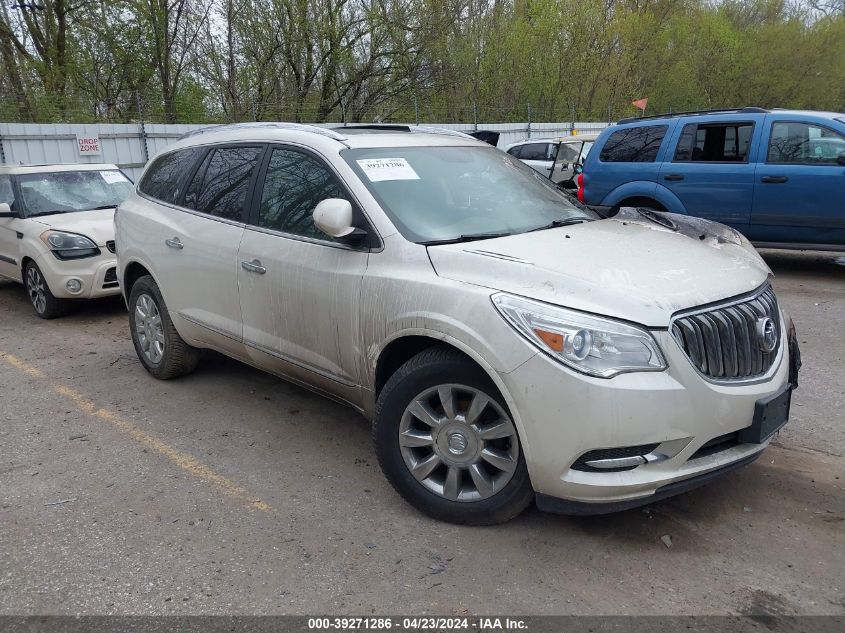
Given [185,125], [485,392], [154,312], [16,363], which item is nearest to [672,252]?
[485,392]

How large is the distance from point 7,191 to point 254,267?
565cm

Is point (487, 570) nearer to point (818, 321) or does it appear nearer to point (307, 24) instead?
point (818, 321)

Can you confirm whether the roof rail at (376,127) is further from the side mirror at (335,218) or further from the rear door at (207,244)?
the side mirror at (335,218)

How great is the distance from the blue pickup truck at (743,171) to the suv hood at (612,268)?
4.59 m

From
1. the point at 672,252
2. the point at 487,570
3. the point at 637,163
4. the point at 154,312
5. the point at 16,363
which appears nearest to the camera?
the point at 487,570

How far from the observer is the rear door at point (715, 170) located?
7941 mm

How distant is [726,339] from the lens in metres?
2.84

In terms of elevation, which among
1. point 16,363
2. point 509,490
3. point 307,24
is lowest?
point 16,363

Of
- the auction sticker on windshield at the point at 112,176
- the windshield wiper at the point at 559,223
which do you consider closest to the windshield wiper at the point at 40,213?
the auction sticker on windshield at the point at 112,176

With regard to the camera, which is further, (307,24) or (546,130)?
(546,130)

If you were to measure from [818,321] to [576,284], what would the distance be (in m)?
4.37

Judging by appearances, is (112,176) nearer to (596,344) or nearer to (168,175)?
(168,175)

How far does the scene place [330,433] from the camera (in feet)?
14.0

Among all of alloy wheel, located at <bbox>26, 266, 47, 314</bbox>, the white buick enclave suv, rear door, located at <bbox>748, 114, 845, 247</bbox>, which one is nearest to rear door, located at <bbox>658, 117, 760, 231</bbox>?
rear door, located at <bbox>748, 114, 845, 247</bbox>
